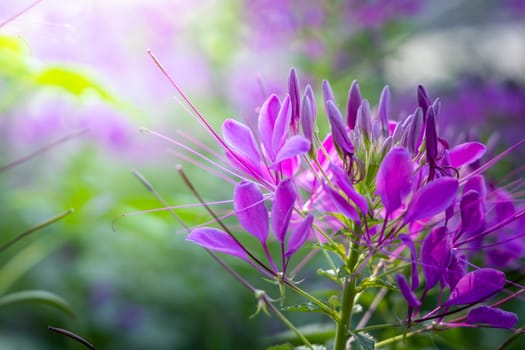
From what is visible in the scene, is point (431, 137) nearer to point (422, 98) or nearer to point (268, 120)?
point (422, 98)

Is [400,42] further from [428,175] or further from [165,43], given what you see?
[428,175]

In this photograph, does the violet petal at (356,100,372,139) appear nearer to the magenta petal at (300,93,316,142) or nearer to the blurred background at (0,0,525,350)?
the magenta petal at (300,93,316,142)

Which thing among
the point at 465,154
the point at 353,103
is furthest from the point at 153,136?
the point at 465,154

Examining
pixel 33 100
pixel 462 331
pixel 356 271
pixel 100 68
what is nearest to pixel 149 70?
pixel 100 68

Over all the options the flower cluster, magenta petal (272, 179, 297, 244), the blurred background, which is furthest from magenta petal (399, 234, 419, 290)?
the blurred background

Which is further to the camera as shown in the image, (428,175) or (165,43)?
(165,43)

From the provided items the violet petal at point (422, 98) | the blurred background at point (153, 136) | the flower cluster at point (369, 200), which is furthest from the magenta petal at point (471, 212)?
the blurred background at point (153, 136)

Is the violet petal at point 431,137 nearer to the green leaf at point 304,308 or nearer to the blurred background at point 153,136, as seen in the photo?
the green leaf at point 304,308
